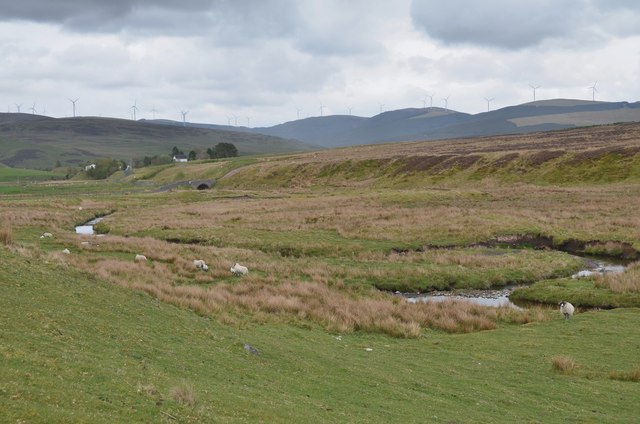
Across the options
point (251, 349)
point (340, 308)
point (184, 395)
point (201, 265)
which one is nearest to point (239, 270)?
point (201, 265)

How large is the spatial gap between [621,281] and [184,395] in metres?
31.2

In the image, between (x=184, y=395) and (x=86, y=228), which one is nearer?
(x=184, y=395)

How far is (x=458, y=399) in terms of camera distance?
1745cm

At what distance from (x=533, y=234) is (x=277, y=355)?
4014 centimetres

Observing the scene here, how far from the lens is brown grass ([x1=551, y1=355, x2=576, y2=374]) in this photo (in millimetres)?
21219

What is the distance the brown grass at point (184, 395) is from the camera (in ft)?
40.1

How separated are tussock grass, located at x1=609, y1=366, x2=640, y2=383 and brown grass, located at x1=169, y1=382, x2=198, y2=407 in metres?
15.8

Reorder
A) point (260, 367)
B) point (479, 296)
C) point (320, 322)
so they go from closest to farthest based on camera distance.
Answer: point (260, 367)
point (320, 322)
point (479, 296)

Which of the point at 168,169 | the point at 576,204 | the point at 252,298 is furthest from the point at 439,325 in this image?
the point at 168,169

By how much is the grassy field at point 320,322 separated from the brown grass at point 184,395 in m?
0.05

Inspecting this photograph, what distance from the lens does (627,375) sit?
20.9 m

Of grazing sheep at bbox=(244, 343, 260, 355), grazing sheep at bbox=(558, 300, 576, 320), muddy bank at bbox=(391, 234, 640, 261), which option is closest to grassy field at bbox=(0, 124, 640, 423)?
muddy bank at bbox=(391, 234, 640, 261)

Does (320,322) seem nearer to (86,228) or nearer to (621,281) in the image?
(621,281)

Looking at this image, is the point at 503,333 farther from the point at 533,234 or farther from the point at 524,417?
the point at 533,234
